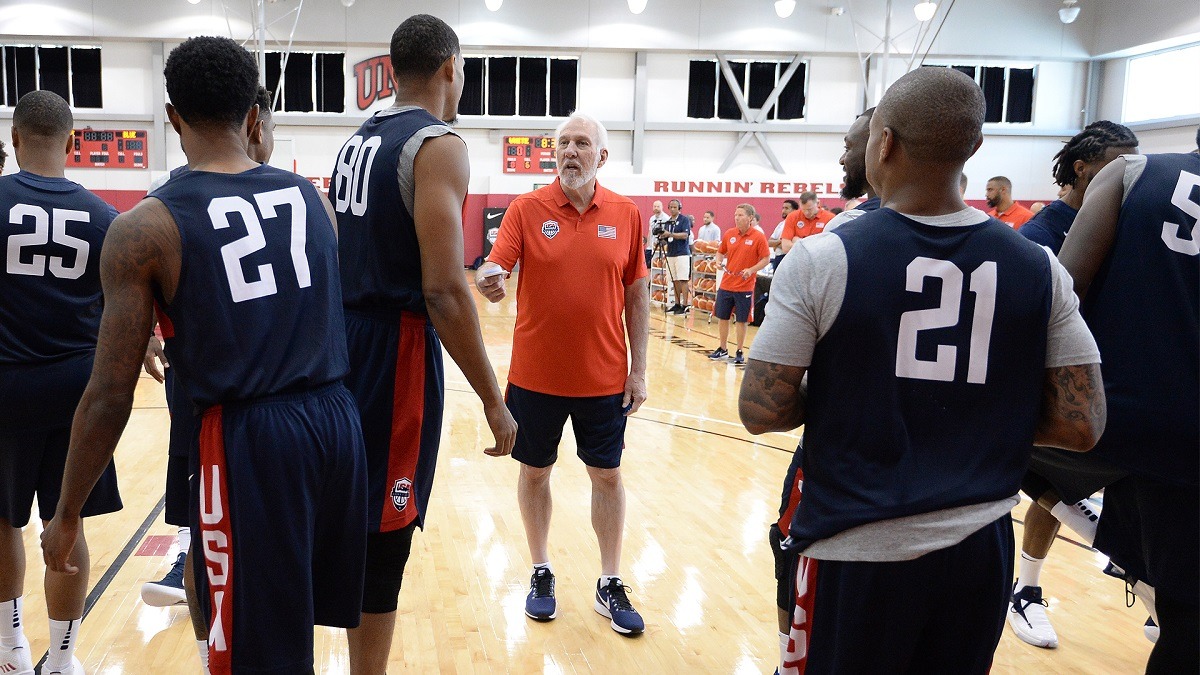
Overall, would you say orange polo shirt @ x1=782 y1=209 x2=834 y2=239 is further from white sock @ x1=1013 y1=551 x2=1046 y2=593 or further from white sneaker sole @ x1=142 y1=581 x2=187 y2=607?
white sneaker sole @ x1=142 y1=581 x2=187 y2=607

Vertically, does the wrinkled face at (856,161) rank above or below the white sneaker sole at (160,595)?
above

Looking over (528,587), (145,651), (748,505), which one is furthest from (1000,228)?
(748,505)

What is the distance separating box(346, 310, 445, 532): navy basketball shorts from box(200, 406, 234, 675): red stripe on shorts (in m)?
0.52

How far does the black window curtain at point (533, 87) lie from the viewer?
20.7 m

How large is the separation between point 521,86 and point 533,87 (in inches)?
10.9

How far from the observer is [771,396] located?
167 centimetres

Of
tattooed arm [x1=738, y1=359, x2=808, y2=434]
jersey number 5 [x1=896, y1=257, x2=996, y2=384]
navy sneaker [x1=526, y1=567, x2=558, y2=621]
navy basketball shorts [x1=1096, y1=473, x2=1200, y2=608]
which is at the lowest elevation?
navy sneaker [x1=526, y1=567, x2=558, y2=621]

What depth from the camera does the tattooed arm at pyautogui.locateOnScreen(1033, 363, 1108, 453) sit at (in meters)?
1.67

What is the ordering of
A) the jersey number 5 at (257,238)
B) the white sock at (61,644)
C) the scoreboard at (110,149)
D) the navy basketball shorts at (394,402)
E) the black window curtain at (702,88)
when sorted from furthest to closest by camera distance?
the black window curtain at (702,88), the scoreboard at (110,149), the white sock at (61,644), the navy basketball shorts at (394,402), the jersey number 5 at (257,238)

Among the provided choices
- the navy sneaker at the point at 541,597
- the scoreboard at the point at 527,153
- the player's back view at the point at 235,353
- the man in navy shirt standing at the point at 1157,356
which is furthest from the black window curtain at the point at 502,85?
the man in navy shirt standing at the point at 1157,356

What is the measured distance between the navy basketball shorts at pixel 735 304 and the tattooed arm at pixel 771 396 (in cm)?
889

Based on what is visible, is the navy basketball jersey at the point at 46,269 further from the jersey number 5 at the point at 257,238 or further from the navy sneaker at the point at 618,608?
the navy sneaker at the point at 618,608

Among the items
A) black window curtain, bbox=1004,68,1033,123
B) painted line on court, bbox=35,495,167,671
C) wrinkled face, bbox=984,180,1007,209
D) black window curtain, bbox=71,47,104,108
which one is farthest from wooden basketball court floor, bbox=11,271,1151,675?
black window curtain, bbox=1004,68,1033,123

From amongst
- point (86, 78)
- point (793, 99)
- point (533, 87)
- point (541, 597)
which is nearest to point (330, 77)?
point (533, 87)
